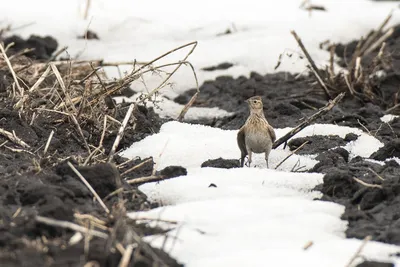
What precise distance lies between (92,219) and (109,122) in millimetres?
2688

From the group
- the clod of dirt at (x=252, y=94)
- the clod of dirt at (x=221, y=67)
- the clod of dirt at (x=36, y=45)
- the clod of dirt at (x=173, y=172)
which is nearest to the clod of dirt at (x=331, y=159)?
the clod of dirt at (x=173, y=172)

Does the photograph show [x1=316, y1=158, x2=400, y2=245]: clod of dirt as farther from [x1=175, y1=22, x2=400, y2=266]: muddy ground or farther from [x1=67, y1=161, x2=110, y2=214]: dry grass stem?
[x1=67, y1=161, x2=110, y2=214]: dry grass stem

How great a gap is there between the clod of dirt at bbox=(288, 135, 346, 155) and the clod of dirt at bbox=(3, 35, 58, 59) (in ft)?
13.6

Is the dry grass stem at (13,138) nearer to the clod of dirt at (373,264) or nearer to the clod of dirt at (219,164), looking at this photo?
the clod of dirt at (219,164)

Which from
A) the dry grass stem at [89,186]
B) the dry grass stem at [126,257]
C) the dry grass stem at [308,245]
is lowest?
the dry grass stem at [89,186]

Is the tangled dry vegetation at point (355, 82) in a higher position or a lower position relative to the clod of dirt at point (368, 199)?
lower

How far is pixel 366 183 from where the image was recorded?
216 inches

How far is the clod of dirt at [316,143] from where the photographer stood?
7121 mm

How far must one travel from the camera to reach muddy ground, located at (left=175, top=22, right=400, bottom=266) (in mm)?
5184

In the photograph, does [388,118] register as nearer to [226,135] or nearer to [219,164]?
[226,135]

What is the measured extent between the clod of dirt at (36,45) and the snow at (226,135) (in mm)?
250

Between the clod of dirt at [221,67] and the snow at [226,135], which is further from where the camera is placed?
the clod of dirt at [221,67]

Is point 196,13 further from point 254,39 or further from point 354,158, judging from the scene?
point 354,158

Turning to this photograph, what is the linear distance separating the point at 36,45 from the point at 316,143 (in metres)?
4.50
